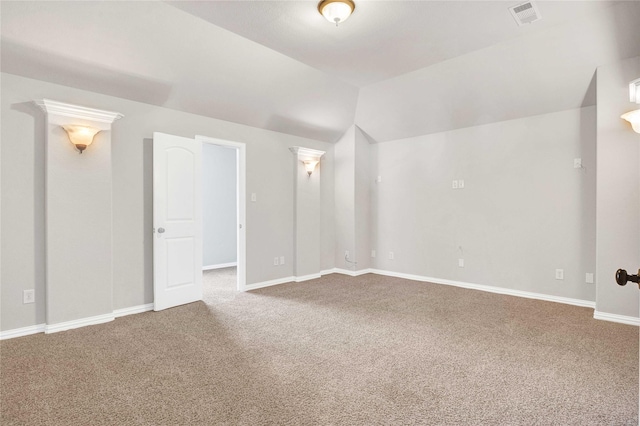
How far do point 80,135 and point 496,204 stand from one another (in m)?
5.26

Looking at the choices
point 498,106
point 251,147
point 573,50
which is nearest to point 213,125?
point 251,147

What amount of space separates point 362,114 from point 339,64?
57.6 inches

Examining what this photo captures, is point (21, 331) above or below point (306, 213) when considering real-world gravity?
below

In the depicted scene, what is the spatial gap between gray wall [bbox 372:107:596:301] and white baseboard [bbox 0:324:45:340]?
489 centimetres

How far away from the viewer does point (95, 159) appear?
11.8 ft

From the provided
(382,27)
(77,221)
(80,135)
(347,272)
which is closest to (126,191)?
(77,221)

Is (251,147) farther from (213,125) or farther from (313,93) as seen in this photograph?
(313,93)

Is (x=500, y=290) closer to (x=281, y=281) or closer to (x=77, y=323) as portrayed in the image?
(x=281, y=281)

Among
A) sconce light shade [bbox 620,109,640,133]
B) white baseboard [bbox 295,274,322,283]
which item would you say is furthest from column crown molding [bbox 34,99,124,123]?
sconce light shade [bbox 620,109,640,133]

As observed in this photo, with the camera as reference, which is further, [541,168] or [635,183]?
[541,168]

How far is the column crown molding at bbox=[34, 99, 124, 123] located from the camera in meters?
3.25

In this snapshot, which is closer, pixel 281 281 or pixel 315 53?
pixel 315 53

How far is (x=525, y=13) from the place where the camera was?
3309mm

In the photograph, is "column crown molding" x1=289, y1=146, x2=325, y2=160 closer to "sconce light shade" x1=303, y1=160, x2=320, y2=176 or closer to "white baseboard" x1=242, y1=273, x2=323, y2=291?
"sconce light shade" x1=303, y1=160, x2=320, y2=176
